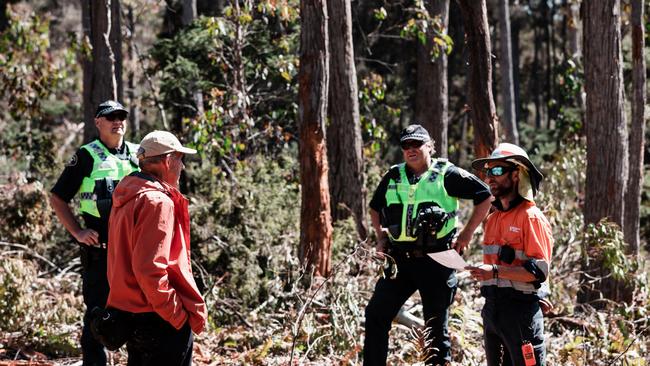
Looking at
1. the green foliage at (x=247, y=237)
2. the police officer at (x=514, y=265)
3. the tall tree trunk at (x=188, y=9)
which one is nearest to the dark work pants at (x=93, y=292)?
the police officer at (x=514, y=265)

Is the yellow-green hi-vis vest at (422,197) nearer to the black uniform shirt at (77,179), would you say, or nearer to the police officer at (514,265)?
the police officer at (514,265)

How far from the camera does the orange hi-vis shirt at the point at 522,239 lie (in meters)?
4.85

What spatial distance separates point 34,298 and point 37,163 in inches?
221

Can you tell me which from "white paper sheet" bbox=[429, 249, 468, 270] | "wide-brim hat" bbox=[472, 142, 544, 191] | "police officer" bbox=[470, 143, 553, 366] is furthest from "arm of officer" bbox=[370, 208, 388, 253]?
"wide-brim hat" bbox=[472, 142, 544, 191]

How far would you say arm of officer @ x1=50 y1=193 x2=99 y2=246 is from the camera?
5840mm

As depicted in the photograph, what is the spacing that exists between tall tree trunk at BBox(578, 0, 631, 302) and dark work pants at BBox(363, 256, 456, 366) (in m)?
3.99

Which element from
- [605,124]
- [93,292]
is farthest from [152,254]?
[605,124]

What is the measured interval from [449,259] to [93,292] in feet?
8.05

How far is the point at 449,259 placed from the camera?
224 inches

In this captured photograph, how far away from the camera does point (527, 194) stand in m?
5.00

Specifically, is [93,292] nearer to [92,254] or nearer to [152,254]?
[92,254]

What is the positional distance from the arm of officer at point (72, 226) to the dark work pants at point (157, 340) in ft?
5.46

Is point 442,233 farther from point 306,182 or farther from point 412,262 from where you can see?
point 306,182

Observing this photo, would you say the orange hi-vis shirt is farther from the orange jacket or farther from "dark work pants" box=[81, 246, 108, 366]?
"dark work pants" box=[81, 246, 108, 366]
